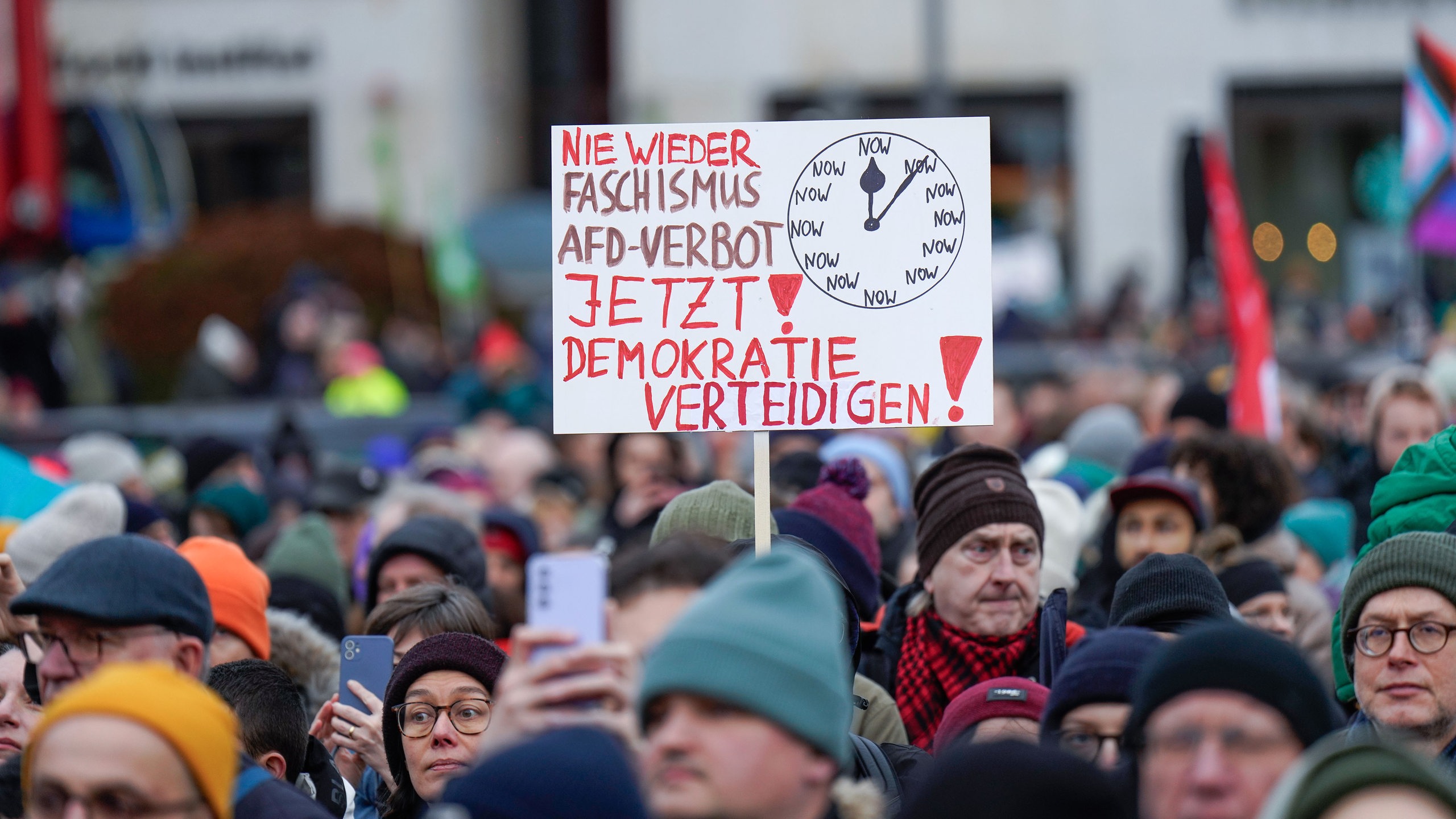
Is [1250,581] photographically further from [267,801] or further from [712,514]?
[267,801]

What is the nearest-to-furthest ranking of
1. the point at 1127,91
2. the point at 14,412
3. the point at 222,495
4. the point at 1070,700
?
the point at 1070,700, the point at 222,495, the point at 14,412, the point at 1127,91

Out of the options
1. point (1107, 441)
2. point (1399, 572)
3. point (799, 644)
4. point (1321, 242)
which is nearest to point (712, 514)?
point (1399, 572)

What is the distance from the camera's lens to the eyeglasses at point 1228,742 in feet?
9.26

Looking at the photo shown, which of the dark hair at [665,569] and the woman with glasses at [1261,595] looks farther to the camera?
the woman with glasses at [1261,595]

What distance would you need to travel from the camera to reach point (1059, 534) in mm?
5781

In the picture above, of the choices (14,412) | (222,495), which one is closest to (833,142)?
(222,495)

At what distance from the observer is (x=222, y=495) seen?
7988 mm

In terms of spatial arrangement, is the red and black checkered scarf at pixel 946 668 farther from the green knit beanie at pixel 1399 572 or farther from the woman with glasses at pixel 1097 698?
the woman with glasses at pixel 1097 698

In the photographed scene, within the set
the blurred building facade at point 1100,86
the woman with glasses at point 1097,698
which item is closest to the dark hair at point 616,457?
the woman with glasses at point 1097,698

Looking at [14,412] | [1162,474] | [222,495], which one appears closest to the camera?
[1162,474]

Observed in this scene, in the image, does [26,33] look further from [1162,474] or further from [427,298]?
[1162,474]

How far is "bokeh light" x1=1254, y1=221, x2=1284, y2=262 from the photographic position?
93.2 feet

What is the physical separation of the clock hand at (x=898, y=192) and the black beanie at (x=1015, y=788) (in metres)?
2.02

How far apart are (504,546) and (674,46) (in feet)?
72.2
